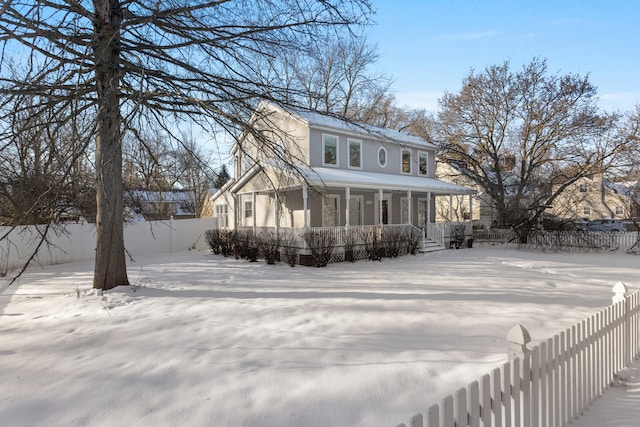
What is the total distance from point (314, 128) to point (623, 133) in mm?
18083

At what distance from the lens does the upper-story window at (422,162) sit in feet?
67.9

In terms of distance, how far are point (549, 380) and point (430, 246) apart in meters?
14.8

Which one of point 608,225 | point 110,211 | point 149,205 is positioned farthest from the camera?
point 608,225

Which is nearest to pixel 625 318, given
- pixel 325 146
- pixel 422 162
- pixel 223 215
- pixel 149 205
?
pixel 325 146

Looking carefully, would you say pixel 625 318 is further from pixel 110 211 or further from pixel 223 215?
pixel 223 215

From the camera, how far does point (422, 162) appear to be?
20.9 m

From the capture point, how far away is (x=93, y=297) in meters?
7.25

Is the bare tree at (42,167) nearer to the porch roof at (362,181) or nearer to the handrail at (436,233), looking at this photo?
the porch roof at (362,181)

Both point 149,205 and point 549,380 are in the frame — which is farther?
point 149,205

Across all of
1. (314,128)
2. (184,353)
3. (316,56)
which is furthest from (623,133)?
(184,353)

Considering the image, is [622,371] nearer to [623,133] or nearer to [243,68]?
[243,68]

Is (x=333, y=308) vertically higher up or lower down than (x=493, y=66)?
lower down

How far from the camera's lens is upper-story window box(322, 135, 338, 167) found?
54.6ft

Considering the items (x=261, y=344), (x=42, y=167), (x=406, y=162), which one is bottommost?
(x=261, y=344)
